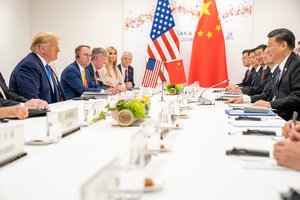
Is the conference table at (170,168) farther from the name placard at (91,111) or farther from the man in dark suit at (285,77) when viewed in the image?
the man in dark suit at (285,77)

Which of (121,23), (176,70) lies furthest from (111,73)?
(121,23)

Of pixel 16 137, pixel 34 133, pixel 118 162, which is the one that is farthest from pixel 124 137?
pixel 118 162

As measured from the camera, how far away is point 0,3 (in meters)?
6.18

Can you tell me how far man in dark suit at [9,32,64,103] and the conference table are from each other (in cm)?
145

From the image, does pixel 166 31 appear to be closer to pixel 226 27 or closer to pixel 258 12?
pixel 226 27

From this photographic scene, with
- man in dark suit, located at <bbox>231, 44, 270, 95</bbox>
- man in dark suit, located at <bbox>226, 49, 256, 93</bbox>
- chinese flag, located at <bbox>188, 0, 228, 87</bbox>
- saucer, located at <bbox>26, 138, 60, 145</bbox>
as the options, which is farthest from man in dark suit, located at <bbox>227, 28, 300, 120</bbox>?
chinese flag, located at <bbox>188, 0, 228, 87</bbox>

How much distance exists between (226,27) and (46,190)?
254 inches

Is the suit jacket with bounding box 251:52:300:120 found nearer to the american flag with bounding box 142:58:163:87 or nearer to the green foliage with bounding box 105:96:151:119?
the green foliage with bounding box 105:96:151:119

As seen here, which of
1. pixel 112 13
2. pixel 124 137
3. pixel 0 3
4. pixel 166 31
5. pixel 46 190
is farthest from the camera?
pixel 112 13

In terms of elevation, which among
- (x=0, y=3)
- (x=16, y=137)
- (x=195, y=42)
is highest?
(x=0, y=3)

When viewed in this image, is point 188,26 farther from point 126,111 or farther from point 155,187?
point 155,187

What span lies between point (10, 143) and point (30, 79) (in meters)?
2.13

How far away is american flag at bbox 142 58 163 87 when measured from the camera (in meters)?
5.75

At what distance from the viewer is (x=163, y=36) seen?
22.1ft
